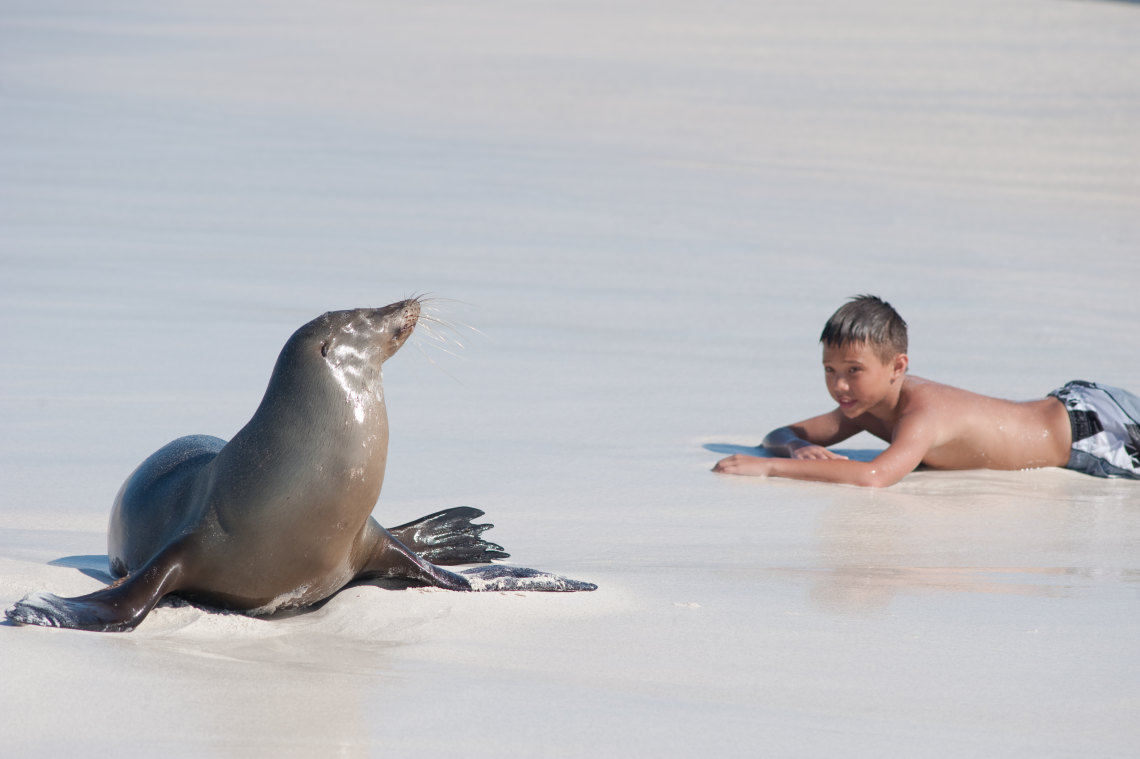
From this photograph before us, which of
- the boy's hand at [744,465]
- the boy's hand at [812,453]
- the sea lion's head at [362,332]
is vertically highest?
the sea lion's head at [362,332]

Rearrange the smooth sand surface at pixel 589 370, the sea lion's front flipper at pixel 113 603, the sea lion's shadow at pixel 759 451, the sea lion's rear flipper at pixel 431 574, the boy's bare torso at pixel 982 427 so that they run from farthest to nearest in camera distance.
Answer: the sea lion's shadow at pixel 759 451 < the boy's bare torso at pixel 982 427 < the sea lion's rear flipper at pixel 431 574 < the sea lion's front flipper at pixel 113 603 < the smooth sand surface at pixel 589 370

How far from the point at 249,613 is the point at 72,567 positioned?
0.65 meters

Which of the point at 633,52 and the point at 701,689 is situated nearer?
the point at 701,689

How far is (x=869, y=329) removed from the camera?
5.73 m

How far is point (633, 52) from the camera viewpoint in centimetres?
2070

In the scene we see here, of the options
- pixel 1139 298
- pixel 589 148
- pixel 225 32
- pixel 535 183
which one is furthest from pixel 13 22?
pixel 1139 298

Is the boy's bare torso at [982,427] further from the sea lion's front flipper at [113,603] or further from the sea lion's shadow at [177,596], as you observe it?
the sea lion's front flipper at [113,603]

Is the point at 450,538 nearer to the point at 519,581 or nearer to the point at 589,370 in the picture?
the point at 519,581

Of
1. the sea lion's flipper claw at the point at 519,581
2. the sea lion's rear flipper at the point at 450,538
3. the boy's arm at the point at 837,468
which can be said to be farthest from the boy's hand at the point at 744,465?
the sea lion's flipper claw at the point at 519,581

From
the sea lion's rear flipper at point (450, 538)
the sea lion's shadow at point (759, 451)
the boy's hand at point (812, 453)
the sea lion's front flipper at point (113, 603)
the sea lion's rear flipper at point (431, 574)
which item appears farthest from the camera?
the sea lion's shadow at point (759, 451)

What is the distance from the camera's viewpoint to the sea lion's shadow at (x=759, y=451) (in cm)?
595

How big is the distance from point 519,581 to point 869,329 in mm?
2283

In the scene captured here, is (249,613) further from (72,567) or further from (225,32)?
(225,32)

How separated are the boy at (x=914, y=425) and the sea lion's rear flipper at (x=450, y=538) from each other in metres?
1.47
